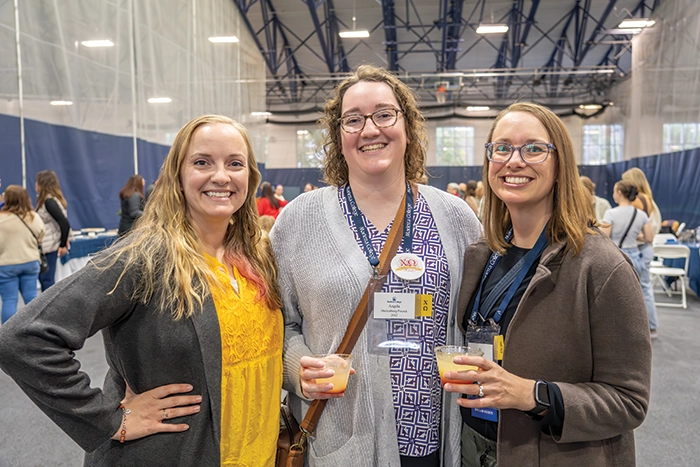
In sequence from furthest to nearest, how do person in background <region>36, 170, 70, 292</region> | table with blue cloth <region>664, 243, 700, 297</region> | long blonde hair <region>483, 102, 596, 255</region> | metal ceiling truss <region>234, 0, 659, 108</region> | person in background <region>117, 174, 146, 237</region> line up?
metal ceiling truss <region>234, 0, 659, 108</region>
table with blue cloth <region>664, 243, 700, 297</region>
person in background <region>117, 174, 146, 237</region>
person in background <region>36, 170, 70, 292</region>
long blonde hair <region>483, 102, 596, 255</region>

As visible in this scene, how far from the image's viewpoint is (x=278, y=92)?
69.6ft

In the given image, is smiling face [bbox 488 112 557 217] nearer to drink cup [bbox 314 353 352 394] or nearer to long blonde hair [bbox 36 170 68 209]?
drink cup [bbox 314 353 352 394]

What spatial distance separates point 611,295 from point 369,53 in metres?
18.6

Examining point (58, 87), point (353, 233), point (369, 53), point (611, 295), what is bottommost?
point (611, 295)

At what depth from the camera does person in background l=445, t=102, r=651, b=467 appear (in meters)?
1.13

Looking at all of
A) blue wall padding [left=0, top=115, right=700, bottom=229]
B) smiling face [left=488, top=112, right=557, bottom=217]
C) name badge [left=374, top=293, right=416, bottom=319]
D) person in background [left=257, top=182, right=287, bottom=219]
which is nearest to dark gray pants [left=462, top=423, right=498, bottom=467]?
name badge [left=374, top=293, right=416, bottom=319]

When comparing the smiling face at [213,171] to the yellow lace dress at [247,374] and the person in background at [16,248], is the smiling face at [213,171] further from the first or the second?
the person in background at [16,248]

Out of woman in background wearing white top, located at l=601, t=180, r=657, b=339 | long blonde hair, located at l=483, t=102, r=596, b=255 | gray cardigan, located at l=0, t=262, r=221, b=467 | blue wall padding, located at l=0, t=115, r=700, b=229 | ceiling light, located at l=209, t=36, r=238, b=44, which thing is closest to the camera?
gray cardigan, located at l=0, t=262, r=221, b=467

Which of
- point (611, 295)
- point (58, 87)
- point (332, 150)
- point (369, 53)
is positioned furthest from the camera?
point (369, 53)

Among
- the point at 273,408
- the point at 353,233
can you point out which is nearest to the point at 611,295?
the point at 353,233

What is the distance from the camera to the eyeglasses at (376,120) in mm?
1541

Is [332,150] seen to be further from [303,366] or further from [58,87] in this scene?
[58,87]

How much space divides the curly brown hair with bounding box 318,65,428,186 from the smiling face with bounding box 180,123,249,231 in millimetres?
381

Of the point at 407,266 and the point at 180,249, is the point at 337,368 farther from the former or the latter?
the point at 180,249
